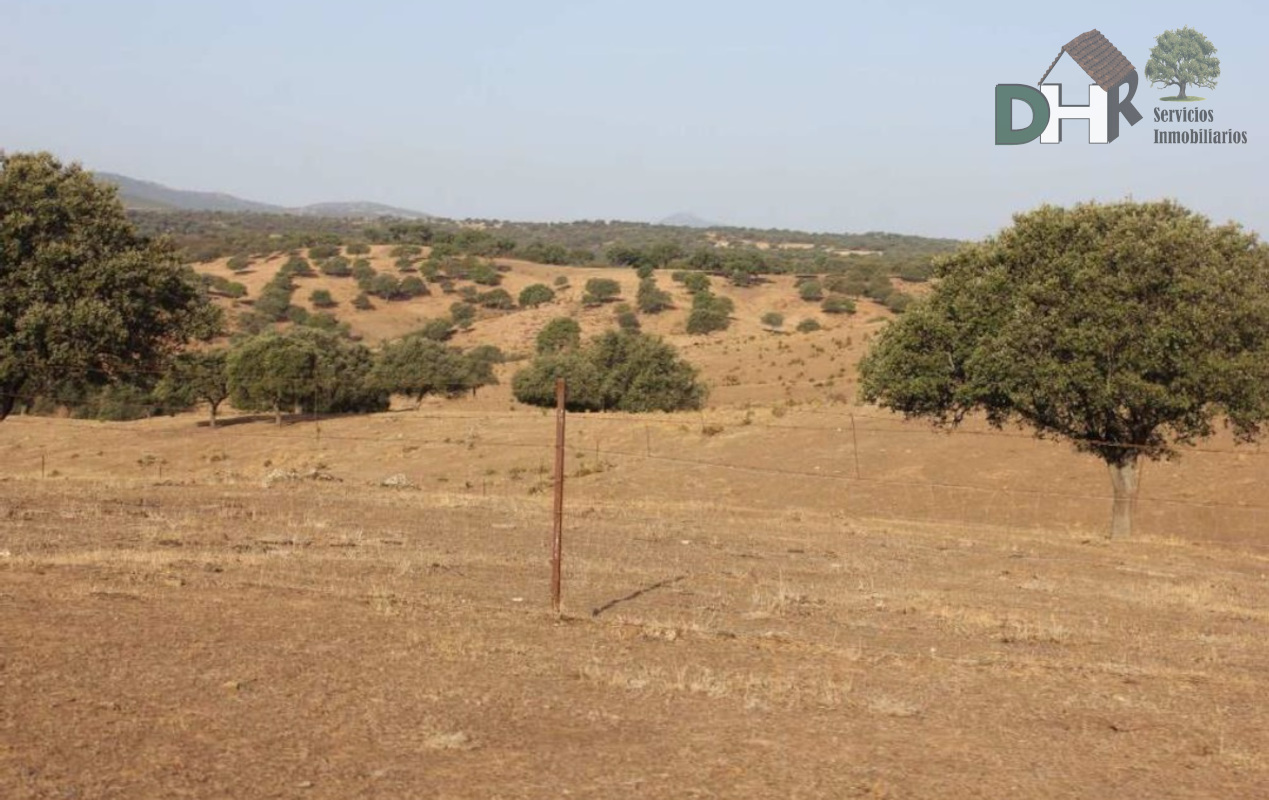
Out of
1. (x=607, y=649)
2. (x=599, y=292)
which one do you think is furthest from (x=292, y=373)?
(x=599, y=292)

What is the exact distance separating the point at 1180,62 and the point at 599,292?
69.5m

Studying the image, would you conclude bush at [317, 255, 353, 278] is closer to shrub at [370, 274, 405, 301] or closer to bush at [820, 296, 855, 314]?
shrub at [370, 274, 405, 301]

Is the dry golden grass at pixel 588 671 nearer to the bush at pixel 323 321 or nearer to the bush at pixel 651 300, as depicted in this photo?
the bush at pixel 323 321

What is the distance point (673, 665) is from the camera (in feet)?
36.0

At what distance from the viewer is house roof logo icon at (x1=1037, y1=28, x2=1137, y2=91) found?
4309cm

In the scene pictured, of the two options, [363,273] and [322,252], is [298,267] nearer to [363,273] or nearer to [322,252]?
[322,252]

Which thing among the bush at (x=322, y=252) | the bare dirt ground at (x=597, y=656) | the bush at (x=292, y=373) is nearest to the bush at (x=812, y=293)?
the bush at (x=322, y=252)

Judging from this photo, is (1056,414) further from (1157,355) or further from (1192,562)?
(1192,562)

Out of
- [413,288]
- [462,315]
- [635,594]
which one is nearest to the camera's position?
[635,594]

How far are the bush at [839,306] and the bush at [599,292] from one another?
19.7 meters

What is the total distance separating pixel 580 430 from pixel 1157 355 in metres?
26.8

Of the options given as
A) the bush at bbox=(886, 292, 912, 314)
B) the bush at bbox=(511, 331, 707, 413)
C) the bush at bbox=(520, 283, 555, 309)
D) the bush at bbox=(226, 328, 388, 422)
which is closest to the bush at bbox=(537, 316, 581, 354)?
the bush at bbox=(511, 331, 707, 413)

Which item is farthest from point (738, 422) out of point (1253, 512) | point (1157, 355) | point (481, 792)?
point (481, 792)

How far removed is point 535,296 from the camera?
111250 millimetres
